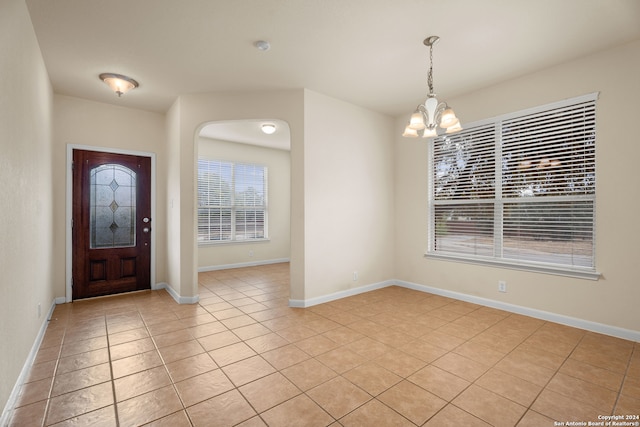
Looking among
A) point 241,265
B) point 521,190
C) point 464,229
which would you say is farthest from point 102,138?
point 521,190

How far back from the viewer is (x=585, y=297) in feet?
10.5

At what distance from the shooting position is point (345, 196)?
14.8 ft

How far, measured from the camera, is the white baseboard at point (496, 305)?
301 centimetres

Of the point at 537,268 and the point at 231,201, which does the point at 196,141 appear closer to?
the point at 231,201

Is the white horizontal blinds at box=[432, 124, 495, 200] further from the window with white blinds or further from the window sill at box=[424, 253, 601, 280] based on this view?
the window with white blinds

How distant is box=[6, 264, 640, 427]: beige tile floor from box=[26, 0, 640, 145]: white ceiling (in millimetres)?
2914

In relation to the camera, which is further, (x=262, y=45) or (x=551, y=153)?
(x=551, y=153)

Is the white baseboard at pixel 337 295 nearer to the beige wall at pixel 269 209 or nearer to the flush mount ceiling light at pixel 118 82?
the beige wall at pixel 269 209

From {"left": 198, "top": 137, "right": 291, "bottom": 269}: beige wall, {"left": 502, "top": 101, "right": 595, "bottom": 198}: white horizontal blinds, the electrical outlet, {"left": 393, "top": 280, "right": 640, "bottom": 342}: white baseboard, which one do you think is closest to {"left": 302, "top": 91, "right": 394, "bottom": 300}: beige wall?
{"left": 393, "top": 280, "right": 640, "bottom": 342}: white baseboard

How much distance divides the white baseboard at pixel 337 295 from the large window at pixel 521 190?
0.97 meters

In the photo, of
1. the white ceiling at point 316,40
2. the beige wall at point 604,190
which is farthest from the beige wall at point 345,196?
the beige wall at point 604,190

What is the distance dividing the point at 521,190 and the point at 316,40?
2969mm

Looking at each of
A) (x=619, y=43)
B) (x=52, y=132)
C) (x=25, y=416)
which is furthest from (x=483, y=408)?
(x=52, y=132)

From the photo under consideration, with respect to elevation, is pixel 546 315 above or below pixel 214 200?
below
